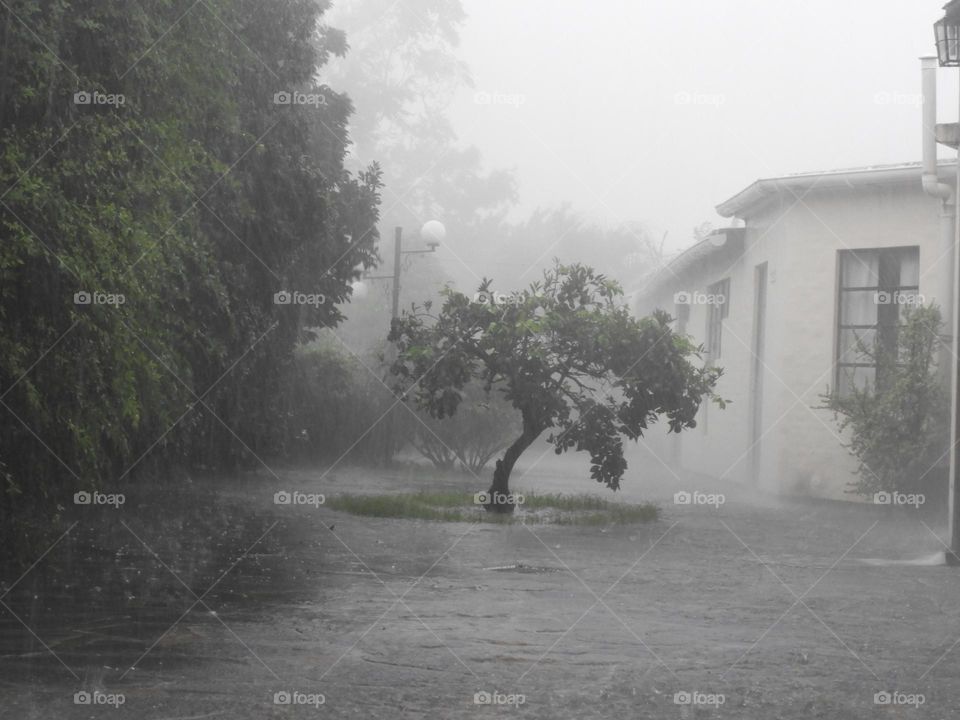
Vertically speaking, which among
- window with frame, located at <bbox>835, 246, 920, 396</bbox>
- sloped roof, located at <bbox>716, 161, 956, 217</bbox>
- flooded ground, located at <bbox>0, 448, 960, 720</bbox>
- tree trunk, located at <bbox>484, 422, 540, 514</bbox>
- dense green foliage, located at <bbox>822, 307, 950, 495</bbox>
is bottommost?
flooded ground, located at <bbox>0, 448, 960, 720</bbox>

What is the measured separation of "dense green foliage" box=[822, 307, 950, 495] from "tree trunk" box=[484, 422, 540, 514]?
4709 mm

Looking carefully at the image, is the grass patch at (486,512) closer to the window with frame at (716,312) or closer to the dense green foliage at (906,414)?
the dense green foliage at (906,414)

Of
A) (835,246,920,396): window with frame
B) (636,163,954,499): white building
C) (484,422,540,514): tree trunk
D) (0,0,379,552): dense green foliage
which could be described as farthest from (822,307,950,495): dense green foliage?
(0,0,379,552): dense green foliage

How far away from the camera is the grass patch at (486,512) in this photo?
16.9 metres

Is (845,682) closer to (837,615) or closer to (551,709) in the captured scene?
(551,709)

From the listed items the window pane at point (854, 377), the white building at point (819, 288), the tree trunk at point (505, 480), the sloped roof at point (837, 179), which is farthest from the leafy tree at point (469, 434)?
the tree trunk at point (505, 480)

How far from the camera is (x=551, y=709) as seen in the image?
6.59 meters

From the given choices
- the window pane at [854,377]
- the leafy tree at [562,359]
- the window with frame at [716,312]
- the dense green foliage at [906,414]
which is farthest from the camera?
the window with frame at [716,312]

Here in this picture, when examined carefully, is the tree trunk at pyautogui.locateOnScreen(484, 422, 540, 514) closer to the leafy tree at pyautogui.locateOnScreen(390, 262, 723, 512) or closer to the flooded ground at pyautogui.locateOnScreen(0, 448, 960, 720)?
the leafy tree at pyautogui.locateOnScreen(390, 262, 723, 512)

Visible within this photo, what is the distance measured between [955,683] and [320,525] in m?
9.37

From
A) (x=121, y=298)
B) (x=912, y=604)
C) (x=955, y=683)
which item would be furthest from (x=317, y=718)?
(x=912, y=604)

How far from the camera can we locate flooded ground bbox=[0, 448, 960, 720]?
678cm

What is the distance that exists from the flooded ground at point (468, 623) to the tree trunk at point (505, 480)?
51.0 inches

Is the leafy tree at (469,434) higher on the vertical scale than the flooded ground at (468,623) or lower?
higher
